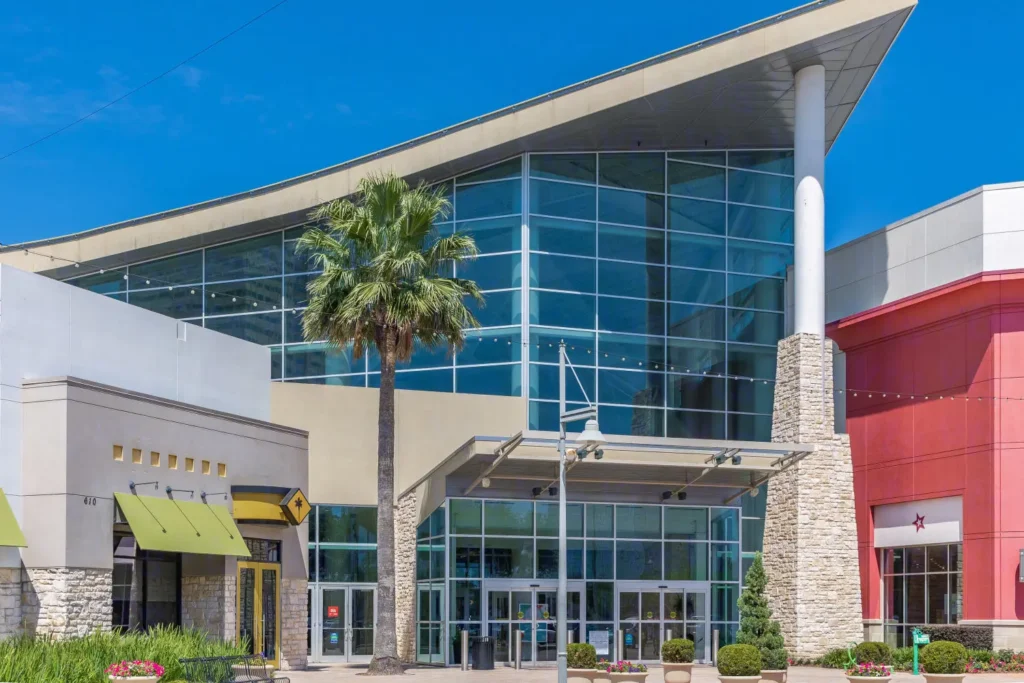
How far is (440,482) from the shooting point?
38375 millimetres

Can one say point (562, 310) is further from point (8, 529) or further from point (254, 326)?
point (8, 529)

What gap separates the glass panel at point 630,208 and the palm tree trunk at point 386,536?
1411cm

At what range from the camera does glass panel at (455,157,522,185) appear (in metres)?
45.1

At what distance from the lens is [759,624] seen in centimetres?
3816

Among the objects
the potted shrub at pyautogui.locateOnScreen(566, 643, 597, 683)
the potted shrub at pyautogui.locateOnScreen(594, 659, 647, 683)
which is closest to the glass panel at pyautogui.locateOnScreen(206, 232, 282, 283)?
the potted shrub at pyautogui.locateOnScreen(566, 643, 597, 683)

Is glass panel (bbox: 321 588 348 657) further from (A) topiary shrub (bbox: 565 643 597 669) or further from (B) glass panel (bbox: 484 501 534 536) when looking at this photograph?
(A) topiary shrub (bbox: 565 643 597 669)

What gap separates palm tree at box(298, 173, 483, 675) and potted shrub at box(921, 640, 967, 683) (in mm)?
12749

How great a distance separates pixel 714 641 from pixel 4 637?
22.5 meters

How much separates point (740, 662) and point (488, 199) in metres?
22.0

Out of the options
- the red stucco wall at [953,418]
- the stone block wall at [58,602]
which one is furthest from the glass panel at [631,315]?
the stone block wall at [58,602]

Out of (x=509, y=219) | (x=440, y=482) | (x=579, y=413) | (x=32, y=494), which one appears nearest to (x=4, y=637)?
(x=32, y=494)

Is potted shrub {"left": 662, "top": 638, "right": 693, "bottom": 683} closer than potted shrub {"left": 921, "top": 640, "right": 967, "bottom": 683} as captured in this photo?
No

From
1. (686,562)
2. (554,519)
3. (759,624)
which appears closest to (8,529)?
(554,519)

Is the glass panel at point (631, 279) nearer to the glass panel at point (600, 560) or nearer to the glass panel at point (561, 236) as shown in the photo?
the glass panel at point (561, 236)
